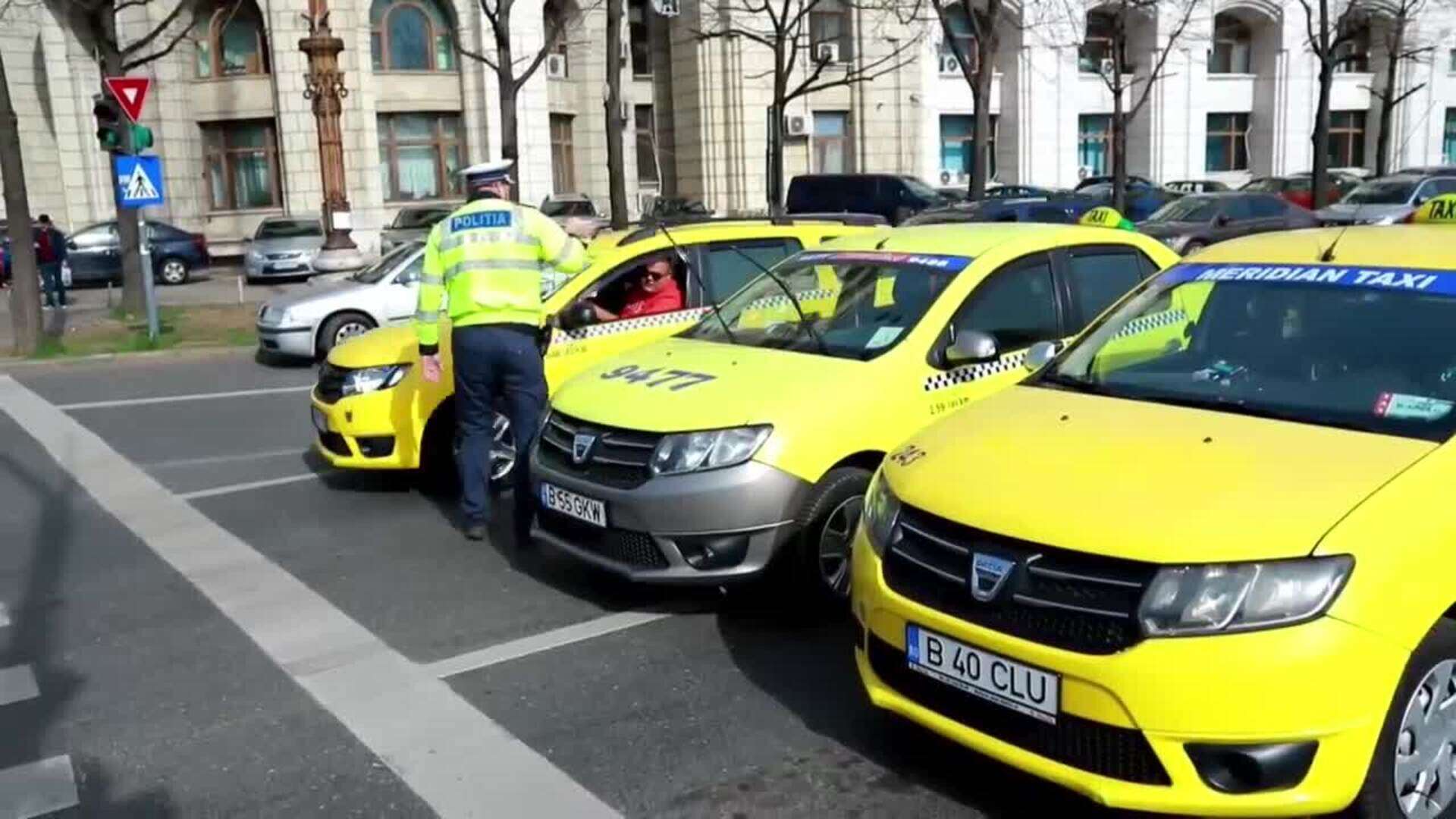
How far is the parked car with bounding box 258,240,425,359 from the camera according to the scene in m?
14.1

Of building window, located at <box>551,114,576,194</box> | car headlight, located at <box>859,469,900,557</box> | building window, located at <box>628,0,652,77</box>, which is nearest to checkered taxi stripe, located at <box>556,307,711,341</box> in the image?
car headlight, located at <box>859,469,900,557</box>

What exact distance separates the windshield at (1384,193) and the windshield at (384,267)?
754 inches

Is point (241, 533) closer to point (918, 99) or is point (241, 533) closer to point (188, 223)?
point (188, 223)

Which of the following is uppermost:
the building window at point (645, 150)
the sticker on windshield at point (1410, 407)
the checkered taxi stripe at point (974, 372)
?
the building window at point (645, 150)

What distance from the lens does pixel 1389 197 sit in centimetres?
2511

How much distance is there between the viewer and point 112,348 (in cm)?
1541

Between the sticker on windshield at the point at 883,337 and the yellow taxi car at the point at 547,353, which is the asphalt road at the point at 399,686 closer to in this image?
the yellow taxi car at the point at 547,353

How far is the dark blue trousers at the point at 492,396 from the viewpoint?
653 cm

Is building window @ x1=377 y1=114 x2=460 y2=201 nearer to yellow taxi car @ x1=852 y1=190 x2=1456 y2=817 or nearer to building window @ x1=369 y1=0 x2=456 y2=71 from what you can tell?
building window @ x1=369 y1=0 x2=456 y2=71

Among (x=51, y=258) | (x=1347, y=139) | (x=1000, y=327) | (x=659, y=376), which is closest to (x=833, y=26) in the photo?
(x=1347, y=139)

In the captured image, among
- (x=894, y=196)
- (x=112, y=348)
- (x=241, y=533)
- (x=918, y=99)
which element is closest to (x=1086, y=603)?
(x=241, y=533)

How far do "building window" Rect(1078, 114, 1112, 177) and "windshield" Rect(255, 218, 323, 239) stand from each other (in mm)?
27434

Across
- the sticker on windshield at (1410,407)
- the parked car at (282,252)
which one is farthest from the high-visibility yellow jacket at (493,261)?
the parked car at (282,252)

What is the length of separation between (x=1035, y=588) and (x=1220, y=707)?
0.53 metres
